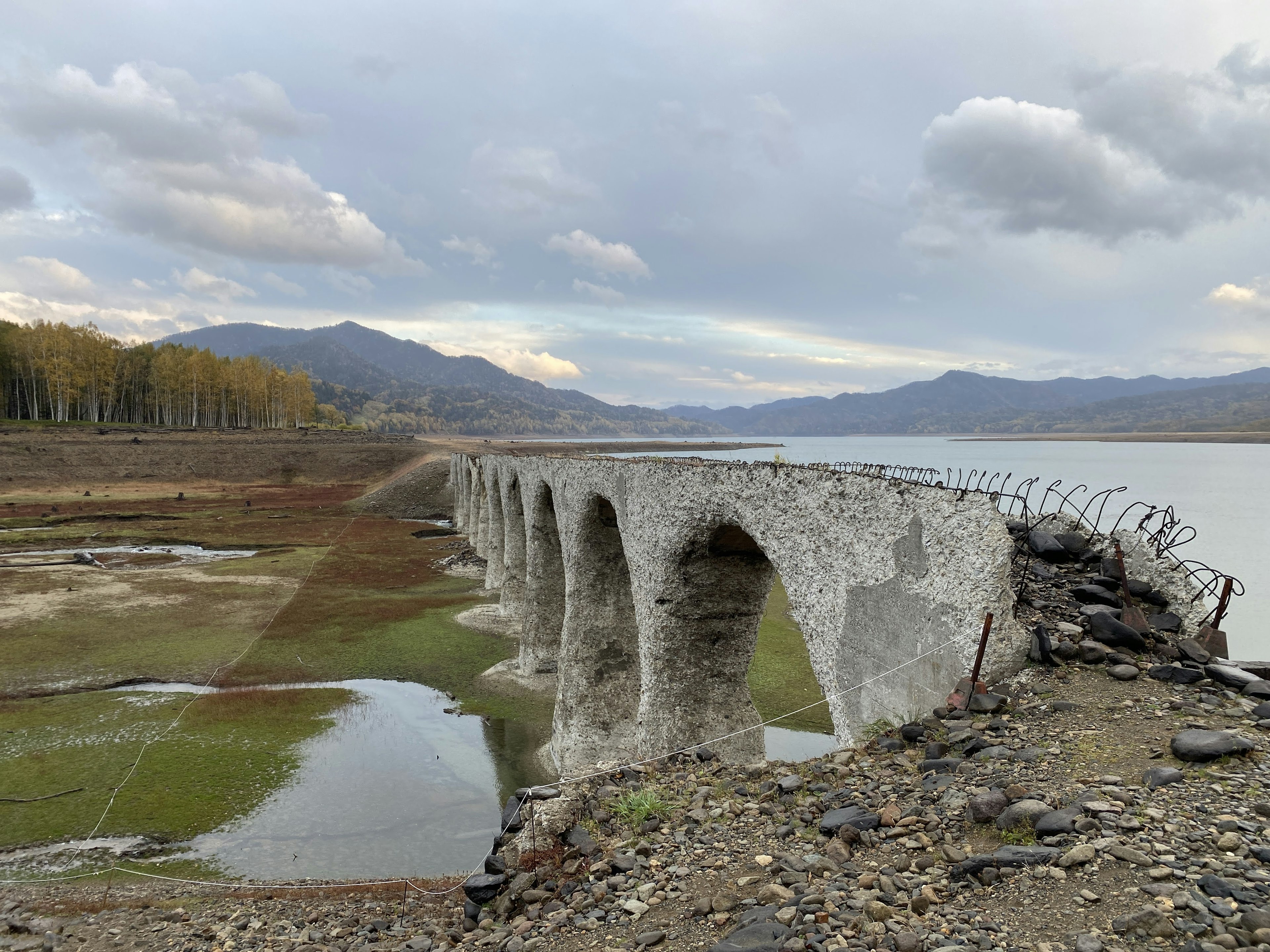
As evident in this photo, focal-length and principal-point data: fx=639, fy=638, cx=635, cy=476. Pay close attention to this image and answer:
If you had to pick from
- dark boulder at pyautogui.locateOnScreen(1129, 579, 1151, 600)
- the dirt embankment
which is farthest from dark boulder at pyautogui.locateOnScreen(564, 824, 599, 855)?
the dirt embankment

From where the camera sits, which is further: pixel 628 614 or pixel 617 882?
pixel 628 614

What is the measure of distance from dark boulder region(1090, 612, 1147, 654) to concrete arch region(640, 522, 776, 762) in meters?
7.79

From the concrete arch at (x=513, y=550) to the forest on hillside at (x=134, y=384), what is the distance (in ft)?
292

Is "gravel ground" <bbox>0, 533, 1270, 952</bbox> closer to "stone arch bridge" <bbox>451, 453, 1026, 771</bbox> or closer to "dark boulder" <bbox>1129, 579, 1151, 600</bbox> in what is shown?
"dark boulder" <bbox>1129, 579, 1151, 600</bbox>

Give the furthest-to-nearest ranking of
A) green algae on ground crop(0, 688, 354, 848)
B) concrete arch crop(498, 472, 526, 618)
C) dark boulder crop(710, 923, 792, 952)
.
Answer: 1. concrete arch crop(498, 472, 526, 618)
2. green algae on ground crop(0, 688, 354, 848)
3. dark boulder crop(710, 923, 792, 952)

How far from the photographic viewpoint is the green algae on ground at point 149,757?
50.4ft

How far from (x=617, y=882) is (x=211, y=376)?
121091mm

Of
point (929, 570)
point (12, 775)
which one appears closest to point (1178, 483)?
point (929, 570)

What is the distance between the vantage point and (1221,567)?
29938mm

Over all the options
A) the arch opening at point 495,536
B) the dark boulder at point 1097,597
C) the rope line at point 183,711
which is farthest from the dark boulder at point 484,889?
the arch opening at point 495,536

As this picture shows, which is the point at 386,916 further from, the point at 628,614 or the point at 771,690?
the point at 771,690

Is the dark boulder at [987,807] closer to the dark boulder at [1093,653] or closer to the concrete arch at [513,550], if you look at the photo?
the dark boulder at [1093,653]

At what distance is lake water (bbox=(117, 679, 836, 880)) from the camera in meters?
14.5

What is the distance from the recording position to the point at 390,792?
17750mm
